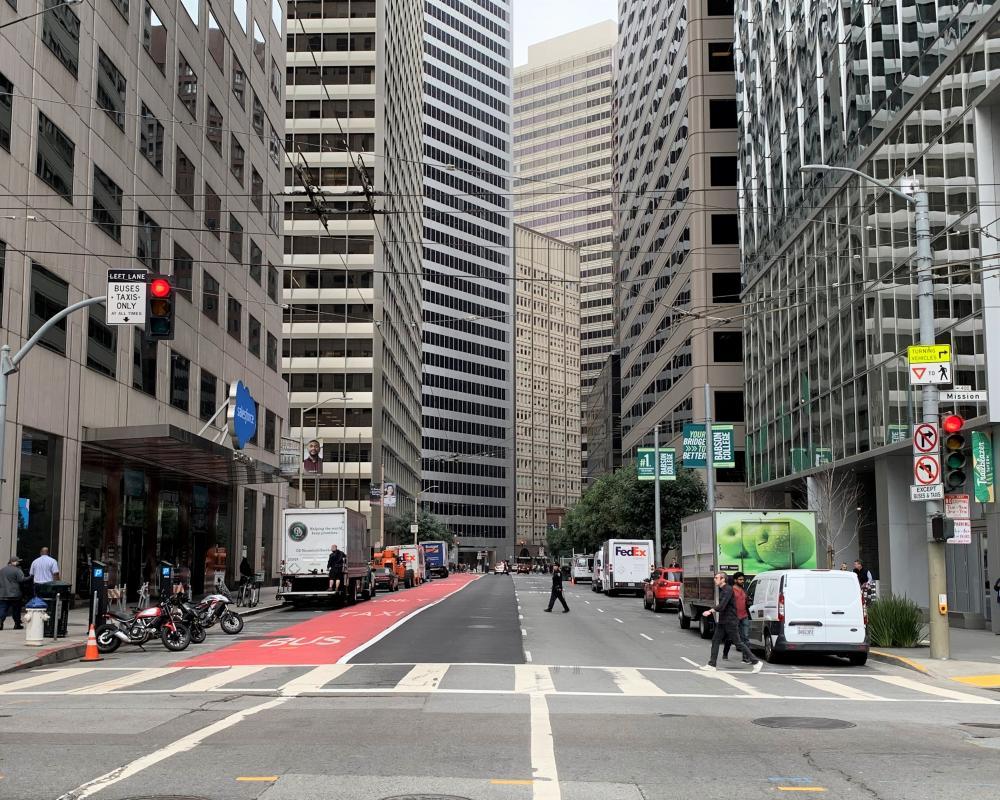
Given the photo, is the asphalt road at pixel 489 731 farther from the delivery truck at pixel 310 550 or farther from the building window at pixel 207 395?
the building window at pixel 207 395

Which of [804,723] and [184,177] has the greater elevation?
[184,177]

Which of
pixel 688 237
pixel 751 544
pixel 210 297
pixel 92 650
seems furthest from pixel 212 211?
pixel 688 237

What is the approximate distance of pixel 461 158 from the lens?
16562 centimetres

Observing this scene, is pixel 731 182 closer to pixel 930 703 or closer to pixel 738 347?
pixel 738 347

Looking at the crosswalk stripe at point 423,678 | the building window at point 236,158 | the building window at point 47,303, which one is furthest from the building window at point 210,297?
the crosswalk stripe at point 423,678

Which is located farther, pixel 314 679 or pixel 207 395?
pixel 207 395

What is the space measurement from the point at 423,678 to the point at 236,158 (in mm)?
37475

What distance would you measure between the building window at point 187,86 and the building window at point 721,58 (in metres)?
40.6

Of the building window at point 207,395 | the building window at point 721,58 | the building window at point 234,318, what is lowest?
the building window at point 207,395

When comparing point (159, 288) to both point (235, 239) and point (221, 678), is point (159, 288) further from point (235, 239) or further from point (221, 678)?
point (235, 239)

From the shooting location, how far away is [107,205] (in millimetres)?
34156

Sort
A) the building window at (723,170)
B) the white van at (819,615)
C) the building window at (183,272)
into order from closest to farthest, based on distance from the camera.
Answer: the white van at (819,615) → the building window at (183,272) → the building window at (723,170)

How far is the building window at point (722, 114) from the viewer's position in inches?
2874

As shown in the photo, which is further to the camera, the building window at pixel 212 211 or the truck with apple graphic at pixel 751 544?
the building window at pixel 212 211
